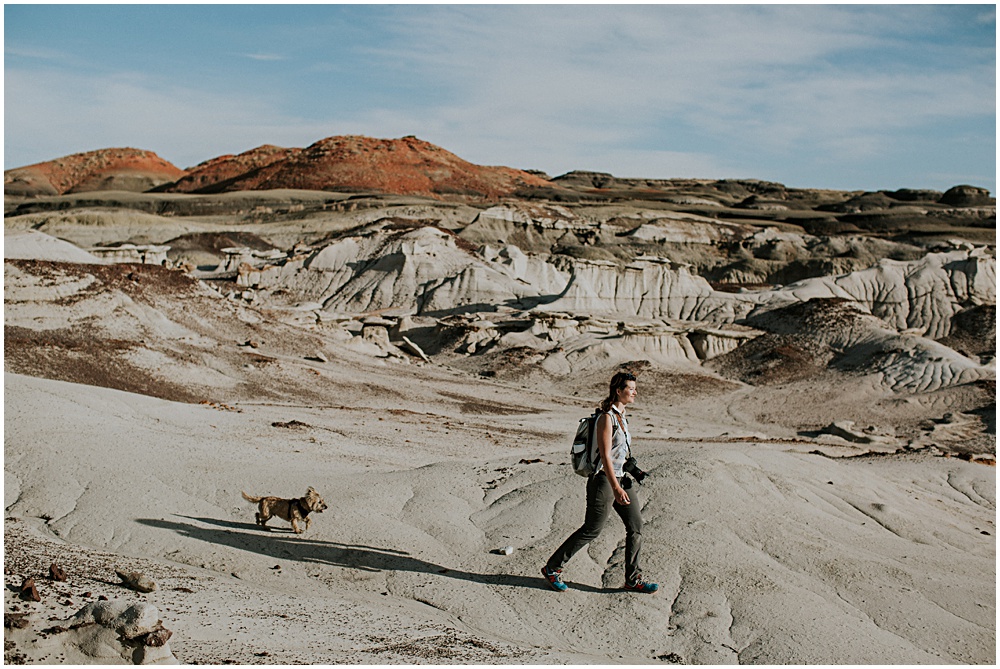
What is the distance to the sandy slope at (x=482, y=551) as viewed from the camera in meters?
6.01

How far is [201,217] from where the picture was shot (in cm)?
8362

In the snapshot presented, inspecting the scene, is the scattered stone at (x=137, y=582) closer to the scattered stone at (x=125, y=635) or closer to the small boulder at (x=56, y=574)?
the small boulder at (x=56, y=574)

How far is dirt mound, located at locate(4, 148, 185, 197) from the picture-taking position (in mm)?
127625

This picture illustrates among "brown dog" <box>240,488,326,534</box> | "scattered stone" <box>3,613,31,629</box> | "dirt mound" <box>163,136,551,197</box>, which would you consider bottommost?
"brown dog" <box>240,488,326,534</box>

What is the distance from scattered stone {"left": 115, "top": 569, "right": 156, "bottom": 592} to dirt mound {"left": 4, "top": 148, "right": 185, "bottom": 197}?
131155 millimetres

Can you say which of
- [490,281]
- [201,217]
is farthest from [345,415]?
[201,217]

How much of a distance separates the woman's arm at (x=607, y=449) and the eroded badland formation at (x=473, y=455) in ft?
2.90

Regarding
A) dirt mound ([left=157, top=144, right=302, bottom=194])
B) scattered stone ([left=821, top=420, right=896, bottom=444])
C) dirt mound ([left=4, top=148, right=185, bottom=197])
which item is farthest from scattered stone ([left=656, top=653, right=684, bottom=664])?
dirt mound ([left=4, top=148, right=185, bottom=197])

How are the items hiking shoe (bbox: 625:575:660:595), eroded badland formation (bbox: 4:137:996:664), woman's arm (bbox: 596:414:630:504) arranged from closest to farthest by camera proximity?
eroded badland formation (bbox: 4:137:996:664)
woman's arm (bbox: 596:414:630:504)
hiking shoe (bbox: 625:575:660:595)

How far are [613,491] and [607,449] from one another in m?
0.36

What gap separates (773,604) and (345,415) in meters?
11.9

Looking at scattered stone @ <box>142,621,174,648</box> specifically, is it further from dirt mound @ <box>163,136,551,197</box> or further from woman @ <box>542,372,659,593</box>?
dirt mound @ <box>163,136,551,197</box>

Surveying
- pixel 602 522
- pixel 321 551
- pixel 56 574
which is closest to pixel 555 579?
pixel 602 522

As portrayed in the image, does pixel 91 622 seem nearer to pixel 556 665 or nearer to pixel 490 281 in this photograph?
pixel 556 665
